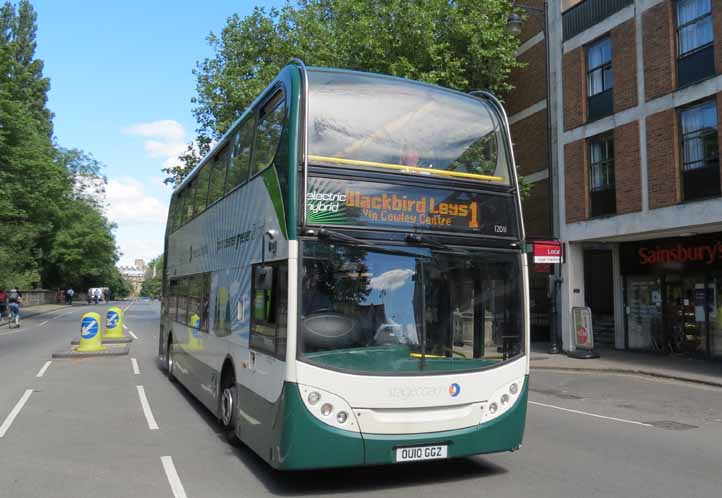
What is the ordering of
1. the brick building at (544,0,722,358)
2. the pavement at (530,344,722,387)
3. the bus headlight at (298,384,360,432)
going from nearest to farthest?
1. the bus headlight at (298,384,360,432)
2. the pavement at (530,344,722,387)
3. the brick building at (544,0,722,358)

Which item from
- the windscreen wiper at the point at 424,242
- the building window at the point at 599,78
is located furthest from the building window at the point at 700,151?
the windscreen wiper at the point at 424,242

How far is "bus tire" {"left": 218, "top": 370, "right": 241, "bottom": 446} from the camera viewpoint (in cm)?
711

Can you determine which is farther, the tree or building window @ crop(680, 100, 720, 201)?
the tree

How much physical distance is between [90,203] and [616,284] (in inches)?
2648

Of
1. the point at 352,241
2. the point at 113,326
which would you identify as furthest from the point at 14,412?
the point at 113,326

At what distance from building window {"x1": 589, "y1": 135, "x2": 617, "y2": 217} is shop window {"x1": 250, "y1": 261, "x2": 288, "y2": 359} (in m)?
14.5

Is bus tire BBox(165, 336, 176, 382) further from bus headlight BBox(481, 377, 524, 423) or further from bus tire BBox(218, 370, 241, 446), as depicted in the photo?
bus headlight BBox(481, 377, 524, 423)

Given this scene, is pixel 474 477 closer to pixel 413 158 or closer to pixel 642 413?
pixel 413 158

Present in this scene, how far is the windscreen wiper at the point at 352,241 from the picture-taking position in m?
5.36

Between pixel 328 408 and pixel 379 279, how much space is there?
119 centimetres

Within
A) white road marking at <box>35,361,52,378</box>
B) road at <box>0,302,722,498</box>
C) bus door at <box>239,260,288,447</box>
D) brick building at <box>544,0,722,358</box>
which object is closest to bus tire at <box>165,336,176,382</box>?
road at <box>0,302,722,498</box>

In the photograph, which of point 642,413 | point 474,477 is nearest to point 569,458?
point 474,477

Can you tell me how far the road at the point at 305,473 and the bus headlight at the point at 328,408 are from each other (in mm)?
763

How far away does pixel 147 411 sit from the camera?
31.1 feet
